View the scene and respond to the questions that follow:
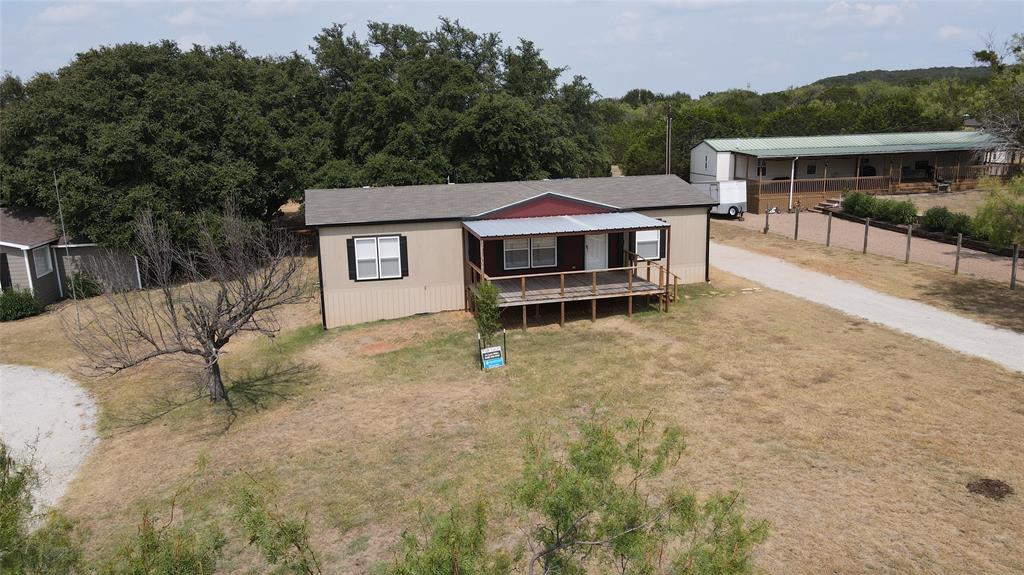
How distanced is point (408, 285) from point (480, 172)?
13.0 m

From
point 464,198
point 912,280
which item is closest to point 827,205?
point 912,280

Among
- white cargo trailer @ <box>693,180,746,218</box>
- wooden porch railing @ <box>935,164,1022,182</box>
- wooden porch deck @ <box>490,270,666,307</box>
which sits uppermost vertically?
wooden porch railing @ <box>935,164,1022,182</box>

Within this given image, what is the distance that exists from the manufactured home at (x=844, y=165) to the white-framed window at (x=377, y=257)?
24135mm

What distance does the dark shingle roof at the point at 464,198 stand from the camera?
2103 cm

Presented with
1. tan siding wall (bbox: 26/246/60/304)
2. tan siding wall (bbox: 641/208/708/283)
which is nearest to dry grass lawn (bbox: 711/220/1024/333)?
tan siding wall (bbox: 641/208/708/283)

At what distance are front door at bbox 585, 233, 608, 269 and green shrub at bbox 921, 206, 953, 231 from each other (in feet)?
54.7

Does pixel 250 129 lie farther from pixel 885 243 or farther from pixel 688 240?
pixel 885 243

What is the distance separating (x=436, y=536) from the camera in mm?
4793

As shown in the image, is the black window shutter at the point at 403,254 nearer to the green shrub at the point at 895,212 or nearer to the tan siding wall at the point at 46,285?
the tan siding wall at the point at 46,285

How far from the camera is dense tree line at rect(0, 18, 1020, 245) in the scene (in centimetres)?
2664

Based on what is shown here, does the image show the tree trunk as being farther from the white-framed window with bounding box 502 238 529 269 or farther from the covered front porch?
the white-framed window with bounding box 502 238 529 269

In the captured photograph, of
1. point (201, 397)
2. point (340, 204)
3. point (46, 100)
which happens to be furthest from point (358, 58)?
point (201, 397)

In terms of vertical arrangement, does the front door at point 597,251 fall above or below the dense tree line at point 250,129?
below

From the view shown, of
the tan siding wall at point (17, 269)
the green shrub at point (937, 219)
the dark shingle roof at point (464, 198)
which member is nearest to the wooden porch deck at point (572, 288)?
the dark shingle roof at point (464, 198)
